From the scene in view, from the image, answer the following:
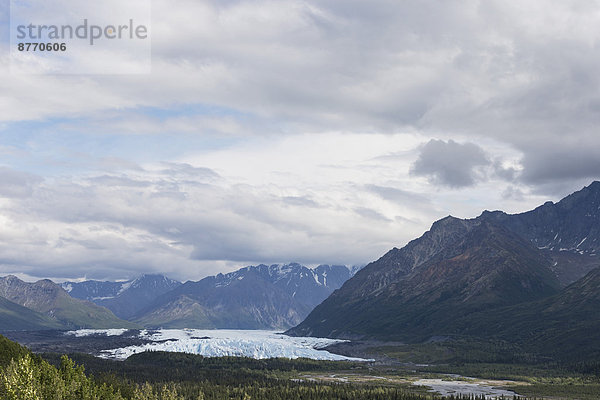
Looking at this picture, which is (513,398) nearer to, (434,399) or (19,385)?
(434,399)

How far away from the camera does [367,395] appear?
198250mm

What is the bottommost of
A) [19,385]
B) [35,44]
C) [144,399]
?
[144,399]

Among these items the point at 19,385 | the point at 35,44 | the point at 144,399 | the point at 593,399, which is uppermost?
the point at 35,44

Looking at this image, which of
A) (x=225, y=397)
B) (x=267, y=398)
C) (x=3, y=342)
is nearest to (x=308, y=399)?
(x=267, y=398)

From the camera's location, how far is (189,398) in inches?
7653

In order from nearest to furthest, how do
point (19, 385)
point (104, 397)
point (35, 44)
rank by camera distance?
point (19, 385)
point (104, 397)
point (35, 44)

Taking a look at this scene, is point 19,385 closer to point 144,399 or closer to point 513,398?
Answer: point 144,399

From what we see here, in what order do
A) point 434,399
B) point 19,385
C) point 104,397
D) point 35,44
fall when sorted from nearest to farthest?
point 19,385
point 104,397
point 35,44
point 434,399

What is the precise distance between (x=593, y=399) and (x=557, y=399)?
11797mm

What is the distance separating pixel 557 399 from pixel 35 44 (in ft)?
643

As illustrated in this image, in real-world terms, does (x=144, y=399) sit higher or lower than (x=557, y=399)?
higher

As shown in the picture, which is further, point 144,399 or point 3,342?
point 3,342

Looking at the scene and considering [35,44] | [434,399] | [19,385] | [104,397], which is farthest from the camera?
[434,399]

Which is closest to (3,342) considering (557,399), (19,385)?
(19,385)
